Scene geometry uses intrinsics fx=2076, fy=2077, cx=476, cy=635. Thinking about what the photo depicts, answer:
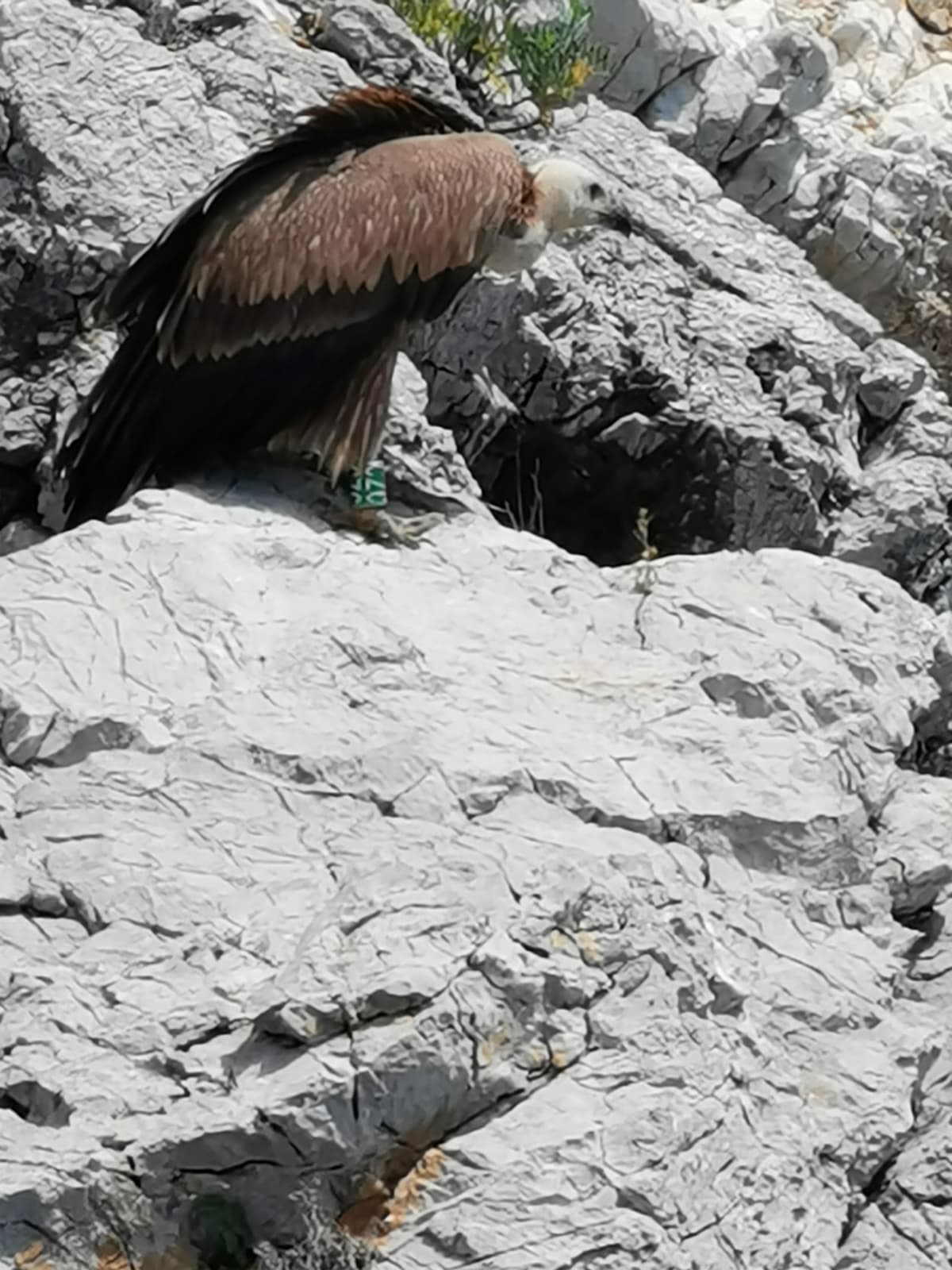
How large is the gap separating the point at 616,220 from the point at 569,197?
1.37 ft

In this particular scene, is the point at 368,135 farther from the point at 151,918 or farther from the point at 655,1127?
the point at 655,1127

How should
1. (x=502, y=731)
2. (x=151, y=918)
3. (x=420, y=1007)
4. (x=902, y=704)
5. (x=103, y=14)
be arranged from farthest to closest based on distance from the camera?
(x=103, y=14) → (x=902, y=704) → (x=502, y=731) → (x=151, y=918) → (x=420, y=1007)

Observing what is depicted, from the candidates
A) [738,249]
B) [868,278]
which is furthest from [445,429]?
[868,278]

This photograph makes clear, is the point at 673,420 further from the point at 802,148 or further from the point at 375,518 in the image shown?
the point at 802,148

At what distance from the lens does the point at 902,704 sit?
226 inches

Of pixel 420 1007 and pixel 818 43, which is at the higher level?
pixel 818 43

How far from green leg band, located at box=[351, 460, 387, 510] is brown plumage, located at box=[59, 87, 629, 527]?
0.25ft

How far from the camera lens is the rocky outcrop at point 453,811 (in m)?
4.09

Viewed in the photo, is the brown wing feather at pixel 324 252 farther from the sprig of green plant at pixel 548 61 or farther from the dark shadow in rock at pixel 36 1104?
the dark shadow in rock at pixel 36 1104

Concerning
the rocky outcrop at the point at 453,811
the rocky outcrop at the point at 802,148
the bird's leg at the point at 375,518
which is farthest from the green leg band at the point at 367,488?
the rocky outcrop at the point at 802,148

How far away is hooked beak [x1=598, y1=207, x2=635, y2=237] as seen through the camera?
710 centimetres

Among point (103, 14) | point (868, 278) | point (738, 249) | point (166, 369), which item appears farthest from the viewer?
point (868, 278)

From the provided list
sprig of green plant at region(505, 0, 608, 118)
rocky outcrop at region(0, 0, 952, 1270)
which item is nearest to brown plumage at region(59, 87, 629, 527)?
rocky outcrop at region(0, 0, 952, 1270)

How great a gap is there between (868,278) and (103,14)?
15.2 feet
